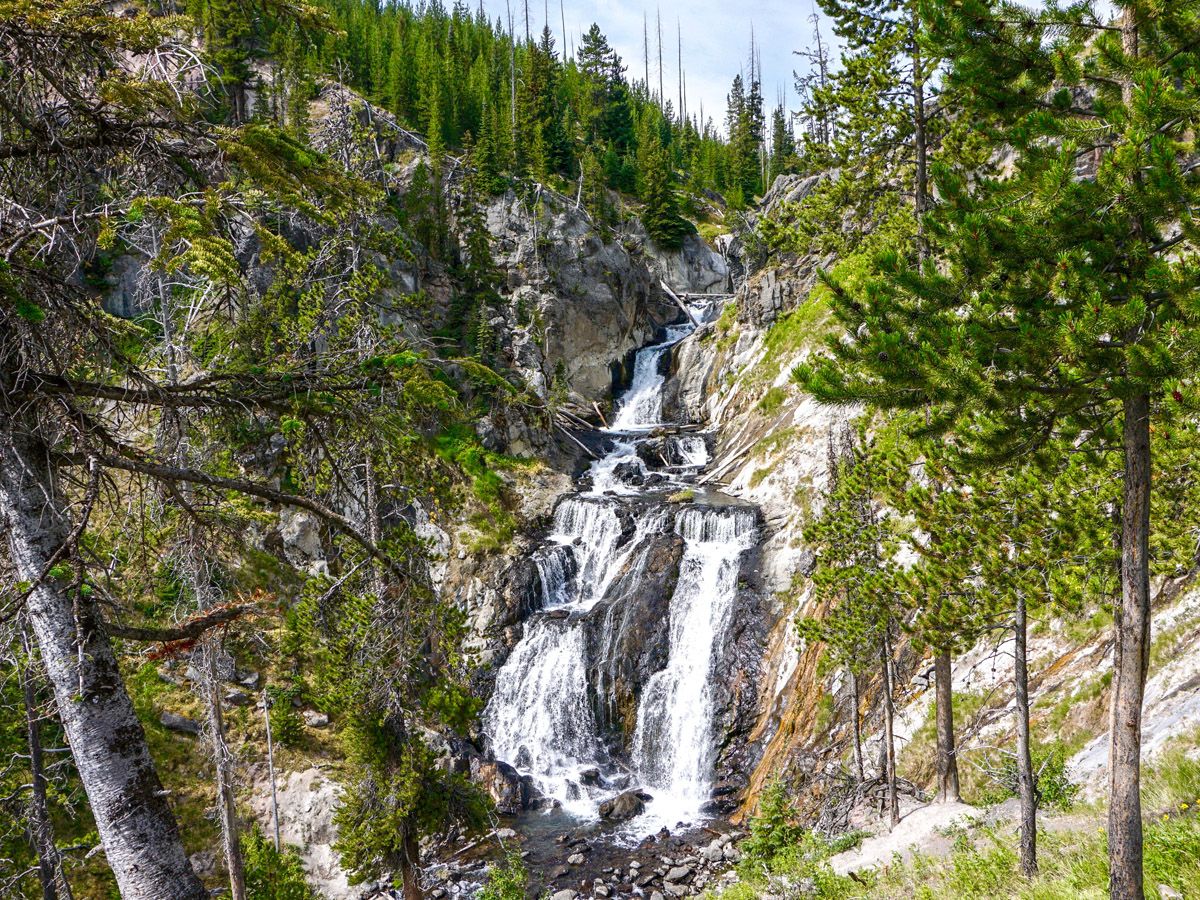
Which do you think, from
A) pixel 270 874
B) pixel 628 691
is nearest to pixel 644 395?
pixel 628 691

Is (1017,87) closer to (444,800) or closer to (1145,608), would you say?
(1145,608)

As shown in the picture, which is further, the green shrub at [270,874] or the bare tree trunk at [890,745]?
the green shrub at [270,874]

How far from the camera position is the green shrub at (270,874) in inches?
588

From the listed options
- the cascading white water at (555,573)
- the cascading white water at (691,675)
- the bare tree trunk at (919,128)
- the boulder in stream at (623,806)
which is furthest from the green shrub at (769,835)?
the cascading white water at (555,573)

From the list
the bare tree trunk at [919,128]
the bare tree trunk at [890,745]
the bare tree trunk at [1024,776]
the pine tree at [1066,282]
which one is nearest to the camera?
the pine tree at [1066,282]

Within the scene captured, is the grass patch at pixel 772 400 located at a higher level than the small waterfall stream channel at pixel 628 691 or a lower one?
higher

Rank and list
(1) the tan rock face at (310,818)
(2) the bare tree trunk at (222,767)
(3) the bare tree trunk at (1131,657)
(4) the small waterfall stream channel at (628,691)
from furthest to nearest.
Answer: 1. (4) the small waterfall stream channel at (628,691)
2. (1) the tan rock face at (310,818)
3. (2) the bare tree trunk at (222,767)
4. (3) the bare tree trunk at (1131,657)

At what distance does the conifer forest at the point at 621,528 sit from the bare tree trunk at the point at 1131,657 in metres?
0.04

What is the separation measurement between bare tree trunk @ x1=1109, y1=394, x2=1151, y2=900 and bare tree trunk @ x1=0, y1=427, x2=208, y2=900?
7.18 metres

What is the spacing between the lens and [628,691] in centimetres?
2366

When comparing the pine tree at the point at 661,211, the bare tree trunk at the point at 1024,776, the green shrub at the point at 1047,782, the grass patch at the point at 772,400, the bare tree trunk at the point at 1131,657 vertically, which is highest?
the pine tree at the point at 661,211

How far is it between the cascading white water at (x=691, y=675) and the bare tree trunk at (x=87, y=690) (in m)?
17.5

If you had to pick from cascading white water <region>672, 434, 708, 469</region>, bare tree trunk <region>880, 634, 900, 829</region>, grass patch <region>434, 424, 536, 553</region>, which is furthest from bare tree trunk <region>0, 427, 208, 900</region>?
cascading white water <region>672, 434, 708, 469</region>

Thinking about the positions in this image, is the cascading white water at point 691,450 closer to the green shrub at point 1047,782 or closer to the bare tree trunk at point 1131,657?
the green shrub at point 1047,782
